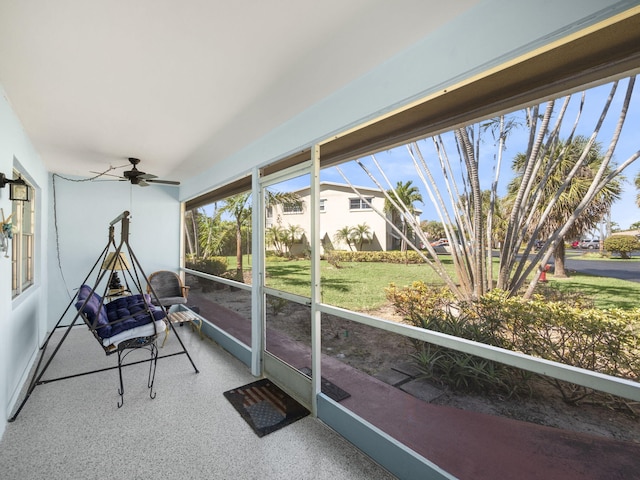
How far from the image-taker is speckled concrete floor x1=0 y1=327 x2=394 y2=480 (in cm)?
194

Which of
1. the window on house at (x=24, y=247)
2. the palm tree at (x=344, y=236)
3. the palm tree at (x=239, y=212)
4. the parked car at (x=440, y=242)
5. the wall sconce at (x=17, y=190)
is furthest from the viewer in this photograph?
the palm tree at (x=239, y=212)

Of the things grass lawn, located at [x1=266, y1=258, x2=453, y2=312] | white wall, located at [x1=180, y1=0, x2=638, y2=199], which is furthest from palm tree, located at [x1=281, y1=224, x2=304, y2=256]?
white wall, located at [x1=180, y1=0, x2=638, y2=199]

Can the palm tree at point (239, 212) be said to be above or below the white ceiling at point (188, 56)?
below

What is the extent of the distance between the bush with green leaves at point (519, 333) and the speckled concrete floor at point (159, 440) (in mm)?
911

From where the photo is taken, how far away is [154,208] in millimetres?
5758

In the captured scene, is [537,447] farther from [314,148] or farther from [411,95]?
[314,148]

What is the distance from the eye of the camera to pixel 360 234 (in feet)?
8.89

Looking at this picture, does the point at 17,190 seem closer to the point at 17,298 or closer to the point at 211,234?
the point at 17,298

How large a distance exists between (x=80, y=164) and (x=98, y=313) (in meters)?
2.84

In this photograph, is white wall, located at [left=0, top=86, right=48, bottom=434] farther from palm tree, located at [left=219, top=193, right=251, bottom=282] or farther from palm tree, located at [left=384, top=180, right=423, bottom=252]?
palm tree, located at [left=384, top=180, right=423, bottom=252]

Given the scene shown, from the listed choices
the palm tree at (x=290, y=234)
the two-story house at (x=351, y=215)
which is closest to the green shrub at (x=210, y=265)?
the palm tree at (x=290, y=234)

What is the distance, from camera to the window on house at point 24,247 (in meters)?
3.14

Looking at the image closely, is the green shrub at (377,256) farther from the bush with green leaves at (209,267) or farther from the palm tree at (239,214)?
the bush with green leaves at (209,267)

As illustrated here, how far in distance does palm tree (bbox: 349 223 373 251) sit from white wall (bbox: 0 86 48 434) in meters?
2.78
